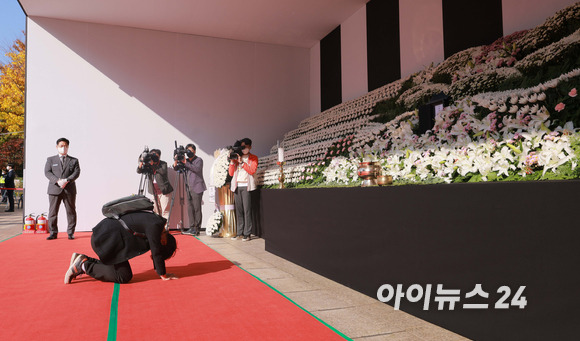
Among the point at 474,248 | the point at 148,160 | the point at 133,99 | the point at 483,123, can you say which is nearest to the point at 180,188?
the point at 148,160

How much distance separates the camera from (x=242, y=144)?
604cm

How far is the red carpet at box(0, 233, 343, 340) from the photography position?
6.88ft

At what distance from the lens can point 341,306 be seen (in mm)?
2656

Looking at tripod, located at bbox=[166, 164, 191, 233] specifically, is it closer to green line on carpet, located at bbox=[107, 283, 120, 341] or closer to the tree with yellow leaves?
green line on carpet, located at bbox=[107, 283, 120, 341]

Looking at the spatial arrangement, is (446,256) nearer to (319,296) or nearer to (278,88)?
(319,296)

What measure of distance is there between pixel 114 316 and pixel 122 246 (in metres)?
0.85

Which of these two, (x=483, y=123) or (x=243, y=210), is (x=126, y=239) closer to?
(x=483, y=123)

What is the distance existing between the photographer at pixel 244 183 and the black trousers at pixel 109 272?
2.81 meters

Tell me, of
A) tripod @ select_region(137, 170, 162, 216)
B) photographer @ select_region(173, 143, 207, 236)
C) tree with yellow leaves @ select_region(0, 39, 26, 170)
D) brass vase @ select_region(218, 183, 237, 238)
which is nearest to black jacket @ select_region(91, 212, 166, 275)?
brass vase @ select_region(218, 183, 237, 238)

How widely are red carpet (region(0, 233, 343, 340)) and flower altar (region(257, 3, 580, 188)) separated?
1286 millimetres

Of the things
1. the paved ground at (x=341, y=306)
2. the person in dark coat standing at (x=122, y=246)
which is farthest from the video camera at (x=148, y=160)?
the person in dark coat standing at (x=122, y=246)

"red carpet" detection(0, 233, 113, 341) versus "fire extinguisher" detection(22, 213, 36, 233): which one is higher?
"fire extinguisher" detection(22, 213, 36, 233)

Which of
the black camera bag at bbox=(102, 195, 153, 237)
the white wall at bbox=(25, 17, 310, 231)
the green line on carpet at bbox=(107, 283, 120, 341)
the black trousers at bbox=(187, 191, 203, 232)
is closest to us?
the green line on carpet at bbox=(107, 283, 120, 341)

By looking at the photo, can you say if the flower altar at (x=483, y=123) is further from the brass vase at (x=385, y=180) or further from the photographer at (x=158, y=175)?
the photographer at (x=158, y=175)
